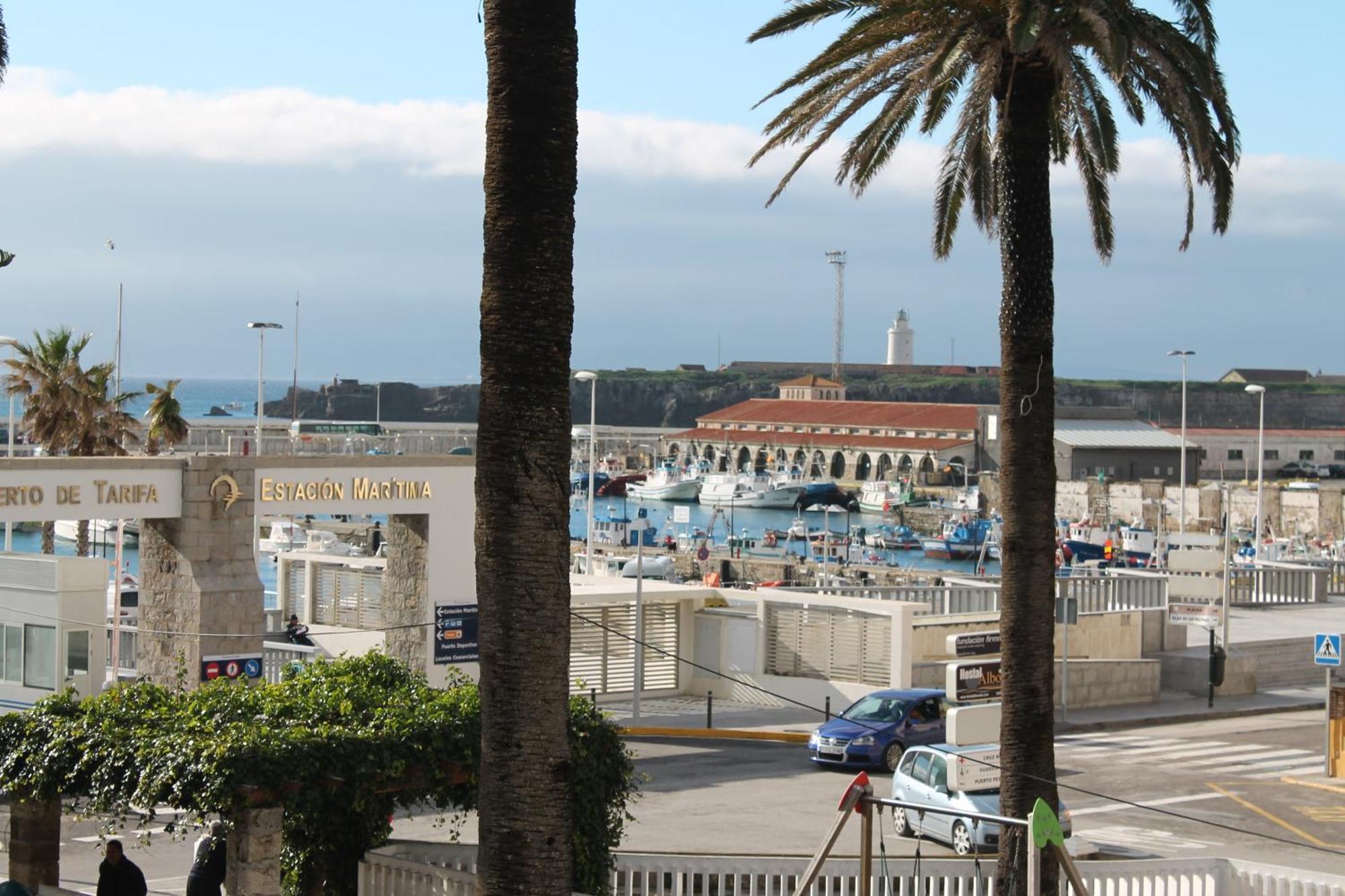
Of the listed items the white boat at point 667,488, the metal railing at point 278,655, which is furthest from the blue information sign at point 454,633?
the white boat at point 667,488

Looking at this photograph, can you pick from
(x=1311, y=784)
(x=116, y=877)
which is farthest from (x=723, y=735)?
(x=116, y=877)

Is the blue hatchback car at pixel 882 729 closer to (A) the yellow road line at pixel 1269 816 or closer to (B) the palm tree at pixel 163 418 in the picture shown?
(A) the yellow road line at pixel 1269 816

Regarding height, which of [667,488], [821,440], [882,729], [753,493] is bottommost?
[667,488]

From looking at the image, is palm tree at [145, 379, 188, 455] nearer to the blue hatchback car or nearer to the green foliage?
the blue hatchback car

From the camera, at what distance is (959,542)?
117 metres

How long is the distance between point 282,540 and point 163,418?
41.5m

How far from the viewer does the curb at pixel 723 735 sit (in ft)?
97.2

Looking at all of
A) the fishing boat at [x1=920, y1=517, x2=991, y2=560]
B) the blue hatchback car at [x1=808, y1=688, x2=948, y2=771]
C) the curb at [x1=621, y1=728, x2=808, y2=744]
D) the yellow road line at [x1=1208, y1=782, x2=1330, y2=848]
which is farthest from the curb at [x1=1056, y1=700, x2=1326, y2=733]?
the fishing boat at [x1=920, y1=517, x2=991, y2=560]

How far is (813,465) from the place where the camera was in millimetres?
169500

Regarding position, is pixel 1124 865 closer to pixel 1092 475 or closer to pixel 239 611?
pixel 239 611

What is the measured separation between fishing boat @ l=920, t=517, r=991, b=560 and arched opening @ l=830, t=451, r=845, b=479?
1835 inches

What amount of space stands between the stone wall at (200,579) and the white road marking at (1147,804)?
1318 centimetres

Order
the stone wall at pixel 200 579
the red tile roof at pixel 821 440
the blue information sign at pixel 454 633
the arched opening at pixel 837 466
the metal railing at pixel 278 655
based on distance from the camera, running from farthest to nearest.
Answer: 1. the arched opening at pixel 837 466
2. the red tile roof at pixel 821 440
3. the blue information sign at pixel 454 633
4. the metal railing at pixel 278 655
5. the stone wall at pixel 200 579

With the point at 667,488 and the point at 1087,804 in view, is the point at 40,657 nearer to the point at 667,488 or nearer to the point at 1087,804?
the point at 1087,804
